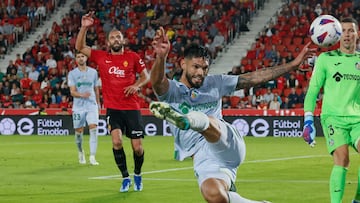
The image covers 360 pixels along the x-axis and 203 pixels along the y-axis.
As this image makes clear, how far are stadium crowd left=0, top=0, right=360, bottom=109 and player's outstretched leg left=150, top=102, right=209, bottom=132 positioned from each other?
20952 mm

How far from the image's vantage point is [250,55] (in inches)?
1294

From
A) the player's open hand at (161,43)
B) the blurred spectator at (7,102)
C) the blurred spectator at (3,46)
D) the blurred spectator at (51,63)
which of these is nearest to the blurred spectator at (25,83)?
the blurred spectator at (7,102)

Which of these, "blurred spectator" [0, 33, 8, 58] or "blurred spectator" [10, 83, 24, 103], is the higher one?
"blurred spectator" [0, 33, 8, 58]

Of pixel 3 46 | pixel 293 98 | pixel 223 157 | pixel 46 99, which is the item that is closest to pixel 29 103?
pixel 46 99

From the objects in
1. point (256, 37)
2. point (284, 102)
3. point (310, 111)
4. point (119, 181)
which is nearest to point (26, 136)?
point (284, 102)

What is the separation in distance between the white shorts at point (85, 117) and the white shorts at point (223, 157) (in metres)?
9.48

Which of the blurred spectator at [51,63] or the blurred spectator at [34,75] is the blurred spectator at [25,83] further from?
the blurred spectator at [51,63]

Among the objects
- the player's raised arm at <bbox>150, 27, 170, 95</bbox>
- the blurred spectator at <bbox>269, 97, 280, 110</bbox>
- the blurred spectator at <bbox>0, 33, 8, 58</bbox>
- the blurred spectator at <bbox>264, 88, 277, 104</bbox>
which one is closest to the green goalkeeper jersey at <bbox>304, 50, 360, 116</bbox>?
the player's raised arm at <bbox>150, 27, 170, 95</bbox>

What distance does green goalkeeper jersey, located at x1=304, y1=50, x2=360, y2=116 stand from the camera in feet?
30.8

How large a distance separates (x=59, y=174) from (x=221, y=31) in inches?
809

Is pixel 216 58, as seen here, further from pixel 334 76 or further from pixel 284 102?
pixel 334 76

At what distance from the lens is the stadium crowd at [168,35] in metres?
29.6

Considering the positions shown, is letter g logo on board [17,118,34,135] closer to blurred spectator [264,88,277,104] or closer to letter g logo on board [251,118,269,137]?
letter g logo on board [251,118,269,137]

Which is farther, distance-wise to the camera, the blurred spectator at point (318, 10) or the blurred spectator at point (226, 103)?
the blurred spectator at point (318, 10)
